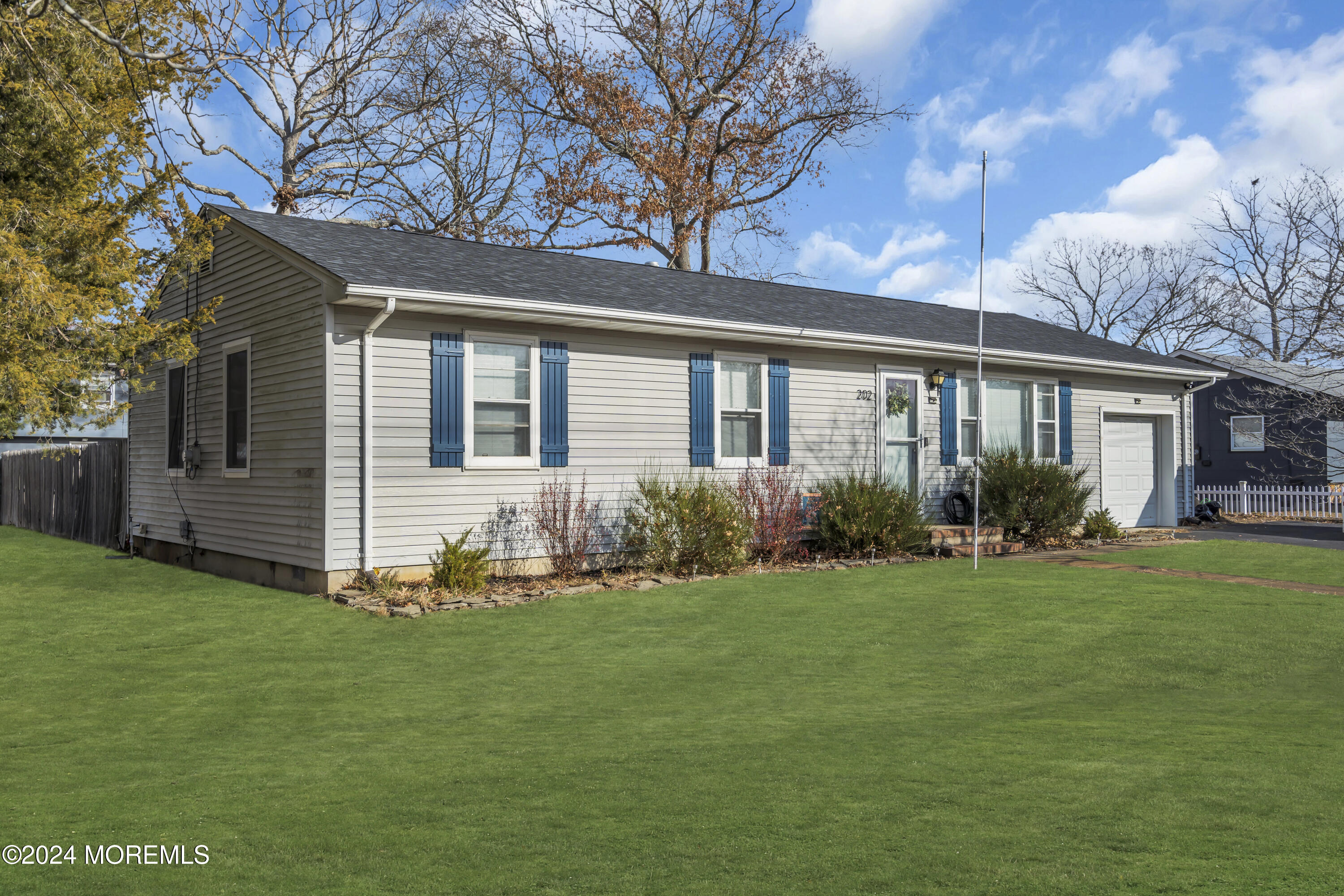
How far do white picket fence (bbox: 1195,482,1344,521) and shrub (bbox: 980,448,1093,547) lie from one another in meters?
11.1

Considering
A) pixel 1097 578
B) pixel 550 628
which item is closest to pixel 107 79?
pixel 550 628

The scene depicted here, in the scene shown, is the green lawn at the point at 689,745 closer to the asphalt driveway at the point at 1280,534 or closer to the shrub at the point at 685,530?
the shrub at the point at 685,530

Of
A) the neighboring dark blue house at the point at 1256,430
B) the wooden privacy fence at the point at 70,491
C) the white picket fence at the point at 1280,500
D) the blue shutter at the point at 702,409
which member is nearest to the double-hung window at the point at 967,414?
the blue shutter at the point at 702,409

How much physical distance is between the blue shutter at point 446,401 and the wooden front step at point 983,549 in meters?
7.29

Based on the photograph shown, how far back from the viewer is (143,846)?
357cm

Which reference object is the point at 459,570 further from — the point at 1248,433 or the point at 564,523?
the point at 1248,433

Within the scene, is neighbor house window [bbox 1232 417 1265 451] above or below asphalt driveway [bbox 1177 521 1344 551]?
above

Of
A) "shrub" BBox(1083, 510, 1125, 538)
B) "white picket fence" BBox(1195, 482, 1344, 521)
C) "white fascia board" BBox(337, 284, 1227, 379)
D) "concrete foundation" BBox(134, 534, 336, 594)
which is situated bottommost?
"concrete foundation" BBox(134, 534, 336, 594)

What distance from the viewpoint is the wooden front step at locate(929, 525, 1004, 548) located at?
48.5 ft

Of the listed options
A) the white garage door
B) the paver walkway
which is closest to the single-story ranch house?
the white garage door

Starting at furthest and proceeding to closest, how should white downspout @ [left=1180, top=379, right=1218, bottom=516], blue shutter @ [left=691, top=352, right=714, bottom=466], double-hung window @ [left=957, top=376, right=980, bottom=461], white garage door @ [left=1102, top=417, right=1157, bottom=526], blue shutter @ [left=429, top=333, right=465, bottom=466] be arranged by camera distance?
white downspout @ [left=1180, top=379, right=1218, bottom=516]
white garage door @ [left=1102, top=417, right=1157, bottom=526]
double-hung window @ [left=957, top=376, right=980, bottom=461]
blue shutter @ [left=691, top=352, right=714, bottom=466]
blue shutter @ [left=429, top=333, right=465, bottom=466]

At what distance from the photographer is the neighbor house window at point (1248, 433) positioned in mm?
28266

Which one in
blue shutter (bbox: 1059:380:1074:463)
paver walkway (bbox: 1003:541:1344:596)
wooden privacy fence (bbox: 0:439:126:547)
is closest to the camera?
Answer: paver walkway (bbox: 1003:541:1344:596)

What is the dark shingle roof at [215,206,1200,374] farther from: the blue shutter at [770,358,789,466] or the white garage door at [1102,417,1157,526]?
the white garage door at [1102,417,1157,526]
